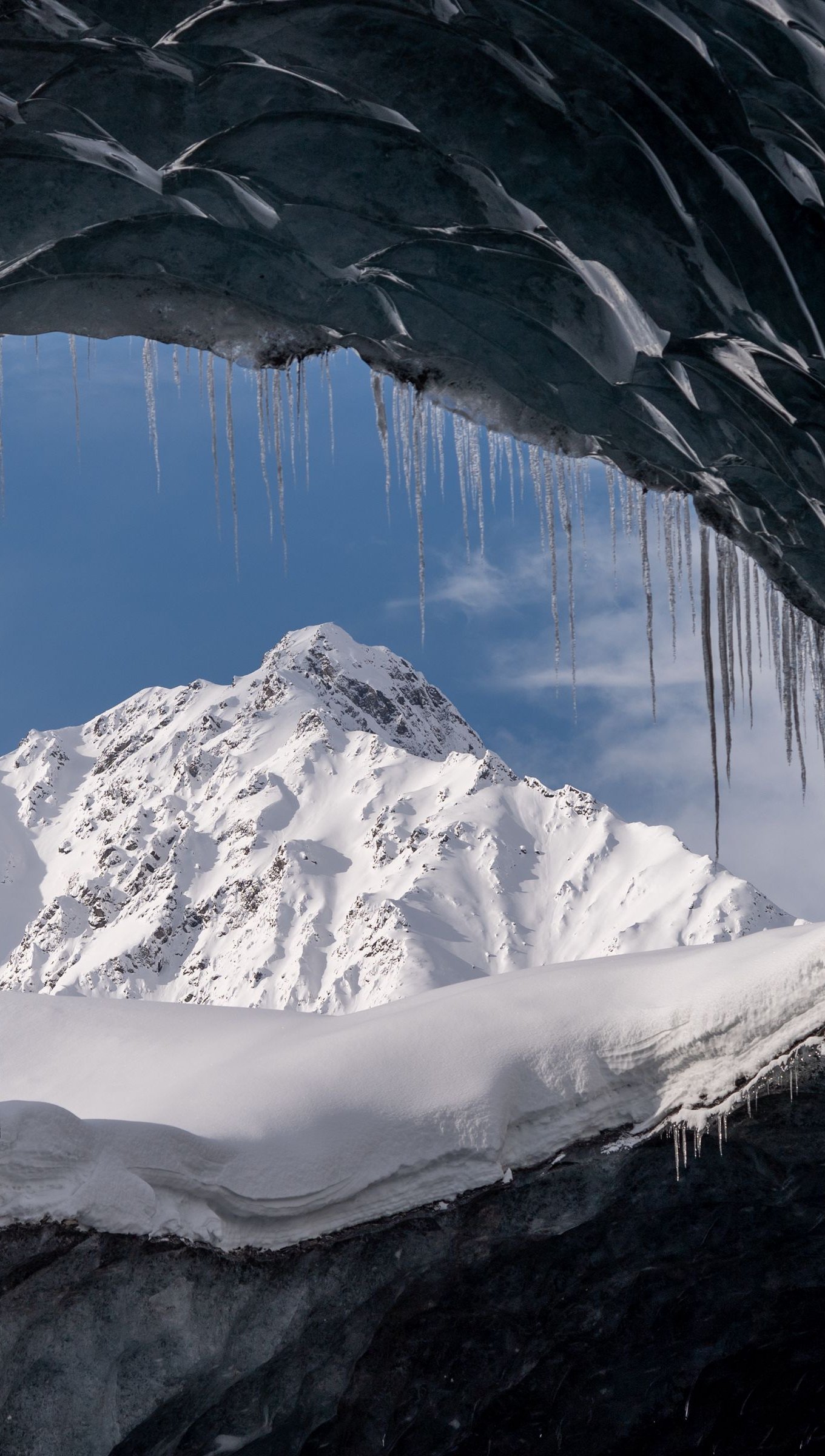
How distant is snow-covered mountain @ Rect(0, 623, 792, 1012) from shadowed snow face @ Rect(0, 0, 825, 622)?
440 ft

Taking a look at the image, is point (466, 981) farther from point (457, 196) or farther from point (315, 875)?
point (315, 875)

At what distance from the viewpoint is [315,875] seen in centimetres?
16275

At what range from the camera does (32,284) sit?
158 inches

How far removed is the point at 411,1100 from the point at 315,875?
157926mm

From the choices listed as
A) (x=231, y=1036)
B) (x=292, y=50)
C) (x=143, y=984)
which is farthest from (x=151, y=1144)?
(x=143, y=984)

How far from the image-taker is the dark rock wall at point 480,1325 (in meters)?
5.86

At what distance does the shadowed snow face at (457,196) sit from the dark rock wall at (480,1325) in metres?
4.26

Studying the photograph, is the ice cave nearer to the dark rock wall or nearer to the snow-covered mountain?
the dark rock wall

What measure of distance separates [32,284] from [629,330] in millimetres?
2066

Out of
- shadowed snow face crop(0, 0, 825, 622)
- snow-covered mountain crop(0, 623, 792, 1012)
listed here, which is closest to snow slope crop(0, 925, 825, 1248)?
shadowed snow face crop(0, 0, 825, 622)

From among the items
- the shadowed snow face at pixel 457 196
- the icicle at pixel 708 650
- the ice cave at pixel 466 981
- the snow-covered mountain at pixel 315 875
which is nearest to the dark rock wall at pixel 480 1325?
the ice cave at pixel 466 981

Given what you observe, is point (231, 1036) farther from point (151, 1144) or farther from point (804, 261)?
point (804, 261)

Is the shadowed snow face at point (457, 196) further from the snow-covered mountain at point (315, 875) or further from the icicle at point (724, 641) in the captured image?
the snow-covered mountain at point (315, 875)

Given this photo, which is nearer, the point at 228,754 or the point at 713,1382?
the point at 713,1382
